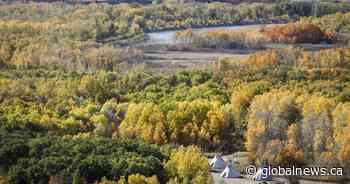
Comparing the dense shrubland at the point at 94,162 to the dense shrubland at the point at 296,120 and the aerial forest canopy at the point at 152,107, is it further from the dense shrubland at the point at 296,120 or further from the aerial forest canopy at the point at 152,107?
the dense shrubland at the point at 296,120

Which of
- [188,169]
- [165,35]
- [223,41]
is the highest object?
[188,169]

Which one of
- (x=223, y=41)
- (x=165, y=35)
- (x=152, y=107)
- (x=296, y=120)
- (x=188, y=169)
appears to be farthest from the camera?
(x=165, y=35)

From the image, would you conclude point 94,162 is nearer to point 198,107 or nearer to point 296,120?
point 198,107

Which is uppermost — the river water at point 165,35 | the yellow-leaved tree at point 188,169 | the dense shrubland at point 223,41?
the yellow-leaved tree at point 188,169

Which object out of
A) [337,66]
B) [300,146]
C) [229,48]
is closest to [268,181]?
[300,146]

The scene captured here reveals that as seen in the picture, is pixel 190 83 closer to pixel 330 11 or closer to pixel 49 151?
pixel 49 151

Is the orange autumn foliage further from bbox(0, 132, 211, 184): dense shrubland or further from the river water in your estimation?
bbox(0, 132, 211, 184): dense shrubland

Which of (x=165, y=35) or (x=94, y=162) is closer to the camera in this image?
(x=94, y=162)

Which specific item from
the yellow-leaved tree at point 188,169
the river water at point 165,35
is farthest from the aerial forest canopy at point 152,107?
the river water at point 165,35

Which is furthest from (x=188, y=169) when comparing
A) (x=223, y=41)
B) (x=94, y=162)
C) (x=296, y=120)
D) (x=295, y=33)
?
(x=295, y=33)

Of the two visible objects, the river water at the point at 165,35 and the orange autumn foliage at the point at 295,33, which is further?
the river water at the point at 165,35

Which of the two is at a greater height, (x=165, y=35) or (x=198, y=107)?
(x=198, y=107)
